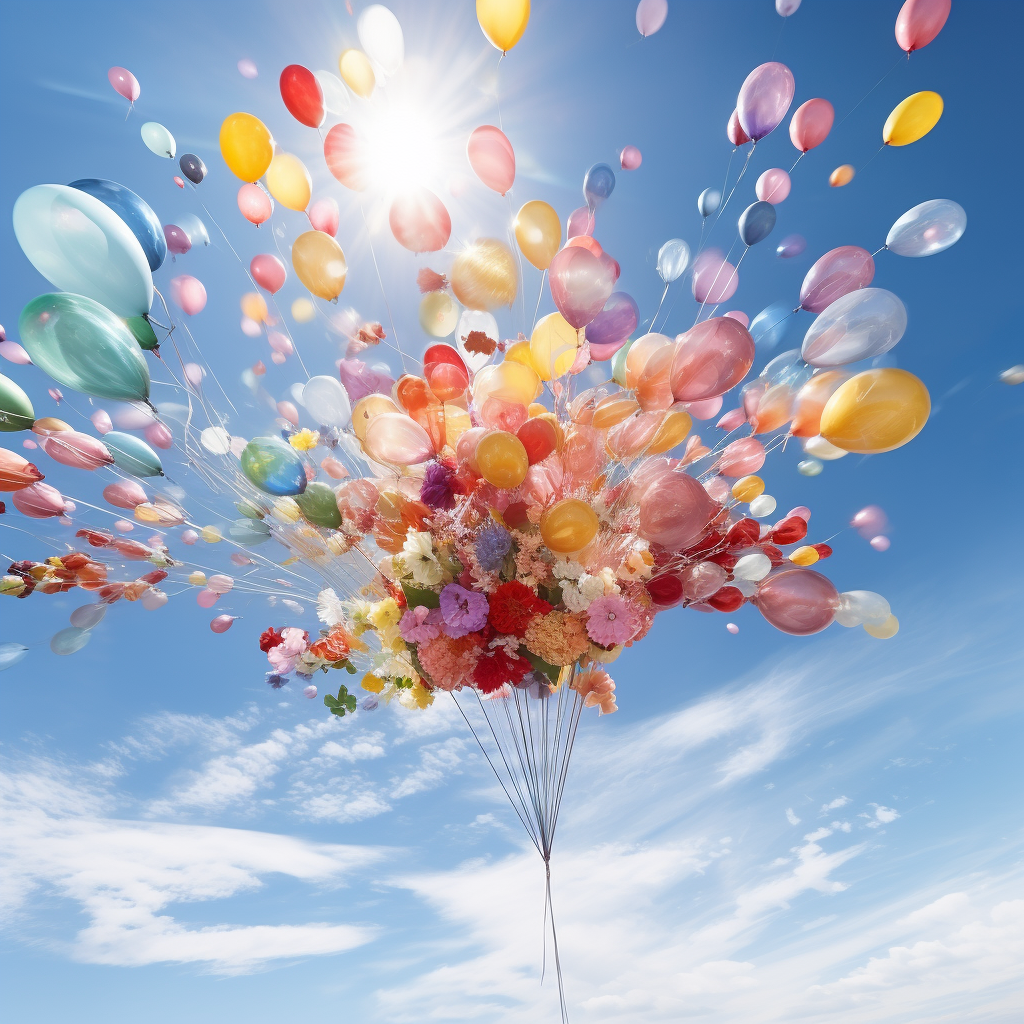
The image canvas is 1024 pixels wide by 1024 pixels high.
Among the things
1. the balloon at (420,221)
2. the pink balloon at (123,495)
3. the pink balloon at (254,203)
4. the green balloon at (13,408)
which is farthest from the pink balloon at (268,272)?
the pink balloon at (123,495)

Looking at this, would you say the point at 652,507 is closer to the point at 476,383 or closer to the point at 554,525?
the point at 554,525

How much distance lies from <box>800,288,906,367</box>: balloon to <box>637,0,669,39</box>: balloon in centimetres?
223

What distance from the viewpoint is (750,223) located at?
144 inches

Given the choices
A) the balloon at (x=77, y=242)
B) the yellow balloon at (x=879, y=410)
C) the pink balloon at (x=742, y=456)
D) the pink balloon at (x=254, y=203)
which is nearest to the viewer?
the balloon at (x=77, y=242)

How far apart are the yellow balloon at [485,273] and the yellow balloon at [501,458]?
0.97 meters

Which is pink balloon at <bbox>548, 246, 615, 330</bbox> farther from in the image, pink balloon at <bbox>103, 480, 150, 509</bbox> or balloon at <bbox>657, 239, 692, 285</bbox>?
pink balloon at <bbox>103, 480, 150, 509</bbox>

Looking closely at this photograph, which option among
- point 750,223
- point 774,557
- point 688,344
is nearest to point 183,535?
point 688,344

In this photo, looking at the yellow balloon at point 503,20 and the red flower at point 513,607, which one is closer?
the yellow balloon at point 503,20

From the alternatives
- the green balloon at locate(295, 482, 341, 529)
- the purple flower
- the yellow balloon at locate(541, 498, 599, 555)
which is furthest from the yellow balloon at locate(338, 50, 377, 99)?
the purple flower

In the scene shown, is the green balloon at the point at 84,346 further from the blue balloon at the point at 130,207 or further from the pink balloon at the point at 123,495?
the pink balloon at the point at 123,495

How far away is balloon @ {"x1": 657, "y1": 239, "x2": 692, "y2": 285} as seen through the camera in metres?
4.02

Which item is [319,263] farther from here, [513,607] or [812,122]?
[812,122]

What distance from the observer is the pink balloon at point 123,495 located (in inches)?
162

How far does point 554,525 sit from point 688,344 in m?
1.18
